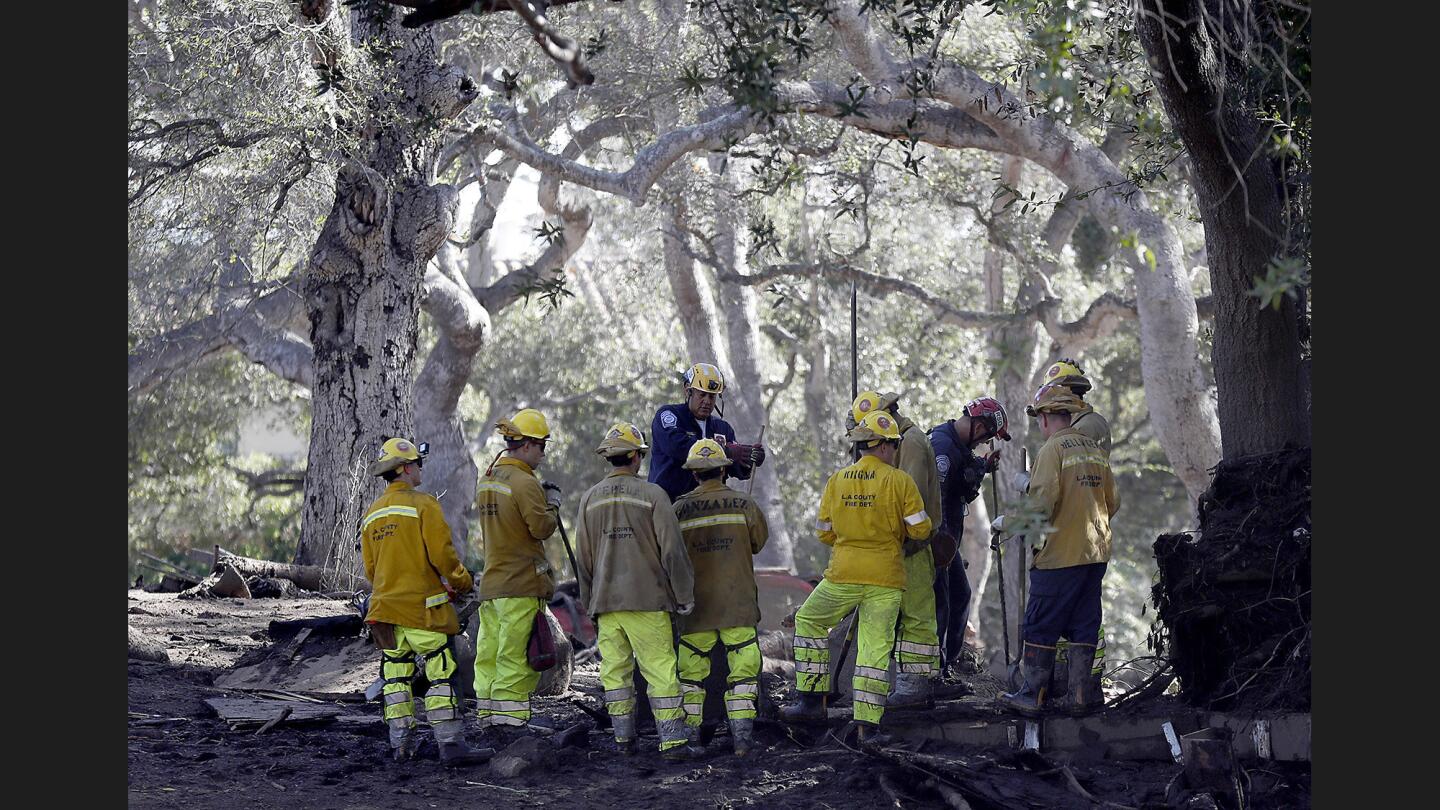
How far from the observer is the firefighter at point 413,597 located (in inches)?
352

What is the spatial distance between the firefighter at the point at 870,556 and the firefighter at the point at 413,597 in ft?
6.93

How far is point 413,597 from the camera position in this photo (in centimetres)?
893

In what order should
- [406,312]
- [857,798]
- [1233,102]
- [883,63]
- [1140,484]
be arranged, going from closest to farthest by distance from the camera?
[857,798] < [1233,102] < [406,312] < [883,63] < [1140,484]

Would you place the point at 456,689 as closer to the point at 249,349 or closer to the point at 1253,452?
the point at 1253,452

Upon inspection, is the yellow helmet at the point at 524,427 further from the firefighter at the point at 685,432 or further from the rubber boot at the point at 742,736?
the rubber boot at the point at 742,736

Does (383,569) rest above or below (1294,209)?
below

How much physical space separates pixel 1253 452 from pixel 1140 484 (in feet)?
88.9

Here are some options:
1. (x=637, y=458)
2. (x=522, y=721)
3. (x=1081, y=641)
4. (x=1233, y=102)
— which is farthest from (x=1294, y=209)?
(x=522, y=721)

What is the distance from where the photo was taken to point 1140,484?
117 ft

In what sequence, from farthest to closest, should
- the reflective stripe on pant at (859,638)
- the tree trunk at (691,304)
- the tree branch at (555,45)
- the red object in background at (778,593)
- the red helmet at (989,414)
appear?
1. the tree trunk at (691,304)
2. the red object in background at (778,593)
3. the red helmet at (989,414)
4. the reflective stripe on pant at (859,638)
5. the tree branch at (555,45)

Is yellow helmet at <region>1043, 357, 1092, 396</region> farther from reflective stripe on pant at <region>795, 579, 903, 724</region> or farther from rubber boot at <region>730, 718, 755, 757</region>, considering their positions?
rubber boot at <region>730, 718, 755, 757</region>

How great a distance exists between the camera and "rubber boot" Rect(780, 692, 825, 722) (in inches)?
370

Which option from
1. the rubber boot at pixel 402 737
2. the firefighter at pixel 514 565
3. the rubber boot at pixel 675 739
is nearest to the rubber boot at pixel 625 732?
the rubber boot at pixel 675 739

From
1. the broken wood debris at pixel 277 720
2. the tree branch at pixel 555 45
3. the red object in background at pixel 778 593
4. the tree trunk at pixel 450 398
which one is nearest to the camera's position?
the tree branch at pixel 555 45
